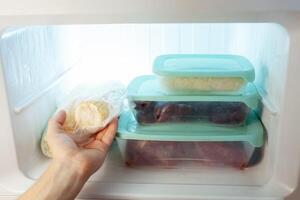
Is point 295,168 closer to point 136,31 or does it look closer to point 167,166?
point 167,166

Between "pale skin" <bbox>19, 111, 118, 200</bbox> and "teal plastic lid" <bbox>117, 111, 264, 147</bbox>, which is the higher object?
"teal plastic lid" <bbox>117, 111, 264, 147</bbox>

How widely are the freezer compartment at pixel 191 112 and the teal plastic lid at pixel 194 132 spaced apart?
16mm

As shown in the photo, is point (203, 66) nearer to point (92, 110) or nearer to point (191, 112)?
point (191, 112)

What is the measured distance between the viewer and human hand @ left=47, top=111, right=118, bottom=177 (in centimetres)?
64

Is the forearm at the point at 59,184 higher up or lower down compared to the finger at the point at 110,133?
lower down

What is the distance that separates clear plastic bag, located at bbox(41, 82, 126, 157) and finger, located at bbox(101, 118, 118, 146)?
0.01 m

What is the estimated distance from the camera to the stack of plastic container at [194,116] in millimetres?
689

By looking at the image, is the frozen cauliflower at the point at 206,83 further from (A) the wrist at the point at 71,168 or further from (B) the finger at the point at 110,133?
(A) the wrist at the point at 71,168

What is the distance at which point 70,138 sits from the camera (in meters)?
0.69

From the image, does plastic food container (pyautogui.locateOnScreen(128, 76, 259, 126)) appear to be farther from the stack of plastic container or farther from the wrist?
the wrist

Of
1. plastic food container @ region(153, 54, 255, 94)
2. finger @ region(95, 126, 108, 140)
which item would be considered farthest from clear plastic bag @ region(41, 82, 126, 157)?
plastic food container @ region(153, 54, 255, 94)

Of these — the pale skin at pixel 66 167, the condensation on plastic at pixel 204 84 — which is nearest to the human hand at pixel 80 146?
the pale skin at pixel 66 167

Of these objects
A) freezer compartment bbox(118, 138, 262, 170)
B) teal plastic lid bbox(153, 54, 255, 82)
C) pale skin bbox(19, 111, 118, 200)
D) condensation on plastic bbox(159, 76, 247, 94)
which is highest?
teal plastic lid bbox(153, 54, 255, 82)

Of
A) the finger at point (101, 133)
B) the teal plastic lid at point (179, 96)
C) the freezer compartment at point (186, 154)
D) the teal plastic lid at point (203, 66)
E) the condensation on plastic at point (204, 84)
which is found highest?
the teal plastic lid at point (203, 66)
